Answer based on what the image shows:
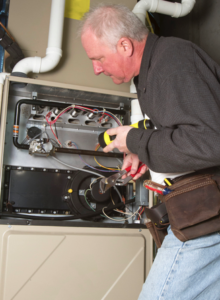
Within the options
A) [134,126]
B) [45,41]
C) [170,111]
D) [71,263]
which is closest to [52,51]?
[45,41]

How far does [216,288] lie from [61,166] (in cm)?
103

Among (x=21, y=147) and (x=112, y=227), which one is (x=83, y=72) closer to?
(x=21, y=147)

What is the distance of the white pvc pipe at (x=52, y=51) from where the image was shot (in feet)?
5.09

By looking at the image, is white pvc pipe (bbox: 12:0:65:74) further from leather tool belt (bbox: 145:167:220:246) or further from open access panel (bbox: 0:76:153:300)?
leather tool belt (bbox: 145:167:220:246)

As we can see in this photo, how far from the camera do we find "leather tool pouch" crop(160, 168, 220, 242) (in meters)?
0.88

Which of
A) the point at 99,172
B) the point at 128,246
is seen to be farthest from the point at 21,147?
the point at 128,246

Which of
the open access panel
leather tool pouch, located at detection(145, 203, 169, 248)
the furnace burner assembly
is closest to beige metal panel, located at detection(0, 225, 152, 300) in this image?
the open access panel

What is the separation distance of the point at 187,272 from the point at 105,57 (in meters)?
0.83

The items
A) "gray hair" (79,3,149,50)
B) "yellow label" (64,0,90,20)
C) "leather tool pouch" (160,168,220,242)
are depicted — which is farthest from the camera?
"yellow label" (64,0,90,20)

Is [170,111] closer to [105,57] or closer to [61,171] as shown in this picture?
[105,57]

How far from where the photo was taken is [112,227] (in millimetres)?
1388

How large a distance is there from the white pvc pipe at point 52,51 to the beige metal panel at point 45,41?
0.28 feet

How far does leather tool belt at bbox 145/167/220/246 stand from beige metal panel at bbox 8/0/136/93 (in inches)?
41.5

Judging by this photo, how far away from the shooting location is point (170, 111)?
0.80 metres
